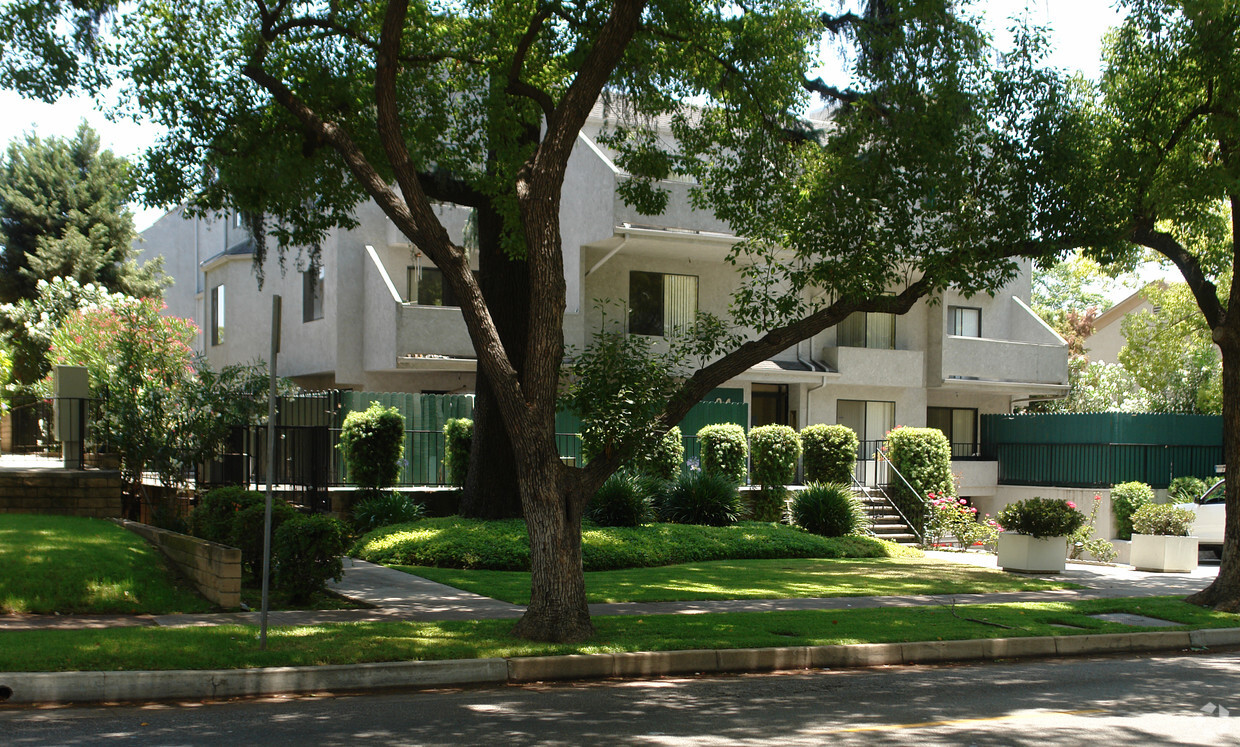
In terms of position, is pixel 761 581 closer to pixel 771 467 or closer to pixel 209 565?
pixel 771 467

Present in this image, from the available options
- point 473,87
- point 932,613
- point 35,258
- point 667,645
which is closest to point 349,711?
point 667,645

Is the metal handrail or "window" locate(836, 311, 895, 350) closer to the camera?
the metal handrail

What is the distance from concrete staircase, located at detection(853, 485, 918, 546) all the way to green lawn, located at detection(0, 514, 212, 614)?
51.6 feet

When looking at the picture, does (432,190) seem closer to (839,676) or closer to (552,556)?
(552,556)

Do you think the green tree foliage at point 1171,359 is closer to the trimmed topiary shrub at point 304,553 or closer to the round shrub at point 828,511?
the round shrub at point 828,511

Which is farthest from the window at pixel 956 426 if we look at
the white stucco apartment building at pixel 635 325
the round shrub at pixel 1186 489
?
the round shrub at pixel 1186 489

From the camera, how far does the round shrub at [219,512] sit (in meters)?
13.7

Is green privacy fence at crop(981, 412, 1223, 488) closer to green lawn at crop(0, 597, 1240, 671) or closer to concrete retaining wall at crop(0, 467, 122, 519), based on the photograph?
green lawn at crop(0, 597, 1240, 671)

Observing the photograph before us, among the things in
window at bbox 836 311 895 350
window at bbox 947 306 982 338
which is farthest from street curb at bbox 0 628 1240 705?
window at bbox 947 306 982 338

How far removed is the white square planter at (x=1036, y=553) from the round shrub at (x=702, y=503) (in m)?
5.38

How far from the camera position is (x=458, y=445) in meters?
21.4

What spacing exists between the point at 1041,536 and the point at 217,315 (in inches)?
1015

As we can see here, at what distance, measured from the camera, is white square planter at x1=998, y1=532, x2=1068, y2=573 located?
60.5 ft

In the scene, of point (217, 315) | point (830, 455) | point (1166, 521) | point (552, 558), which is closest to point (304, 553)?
point (552, 558)
